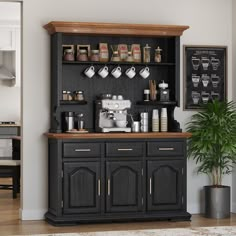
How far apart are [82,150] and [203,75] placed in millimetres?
1761

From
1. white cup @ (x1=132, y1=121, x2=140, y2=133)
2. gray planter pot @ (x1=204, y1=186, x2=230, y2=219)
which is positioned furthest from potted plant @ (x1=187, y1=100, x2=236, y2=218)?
white cup @ (x1=132, y1=121, x2=140, y2=133)

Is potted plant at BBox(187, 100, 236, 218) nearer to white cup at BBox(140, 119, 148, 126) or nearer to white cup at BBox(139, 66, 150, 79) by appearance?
white cup at BBox(140, 119, 148, 126)

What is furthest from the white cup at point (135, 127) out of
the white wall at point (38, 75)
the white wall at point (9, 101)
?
the white wall at point (9, 101)

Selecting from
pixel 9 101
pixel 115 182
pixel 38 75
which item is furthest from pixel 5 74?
pixel 115 182

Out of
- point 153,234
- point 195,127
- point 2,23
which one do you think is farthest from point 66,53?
point 2,23

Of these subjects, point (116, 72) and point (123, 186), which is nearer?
point (123, 186)

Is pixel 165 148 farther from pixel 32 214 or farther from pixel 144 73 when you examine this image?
pixel 32 214

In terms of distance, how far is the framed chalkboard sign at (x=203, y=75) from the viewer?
24.8ft

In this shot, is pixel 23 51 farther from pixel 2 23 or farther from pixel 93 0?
pixel 2 23

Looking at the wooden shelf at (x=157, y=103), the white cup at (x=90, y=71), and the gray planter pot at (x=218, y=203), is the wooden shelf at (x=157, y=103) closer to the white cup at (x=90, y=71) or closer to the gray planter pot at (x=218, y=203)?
the white cup at (x=90, y=71)

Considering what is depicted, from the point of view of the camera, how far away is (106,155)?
6828 mm

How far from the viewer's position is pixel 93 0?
7273 millimetres

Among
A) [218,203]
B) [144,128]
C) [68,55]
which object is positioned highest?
[68,55]

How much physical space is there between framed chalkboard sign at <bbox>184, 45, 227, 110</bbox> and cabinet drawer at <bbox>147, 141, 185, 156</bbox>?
Result: 672mm
